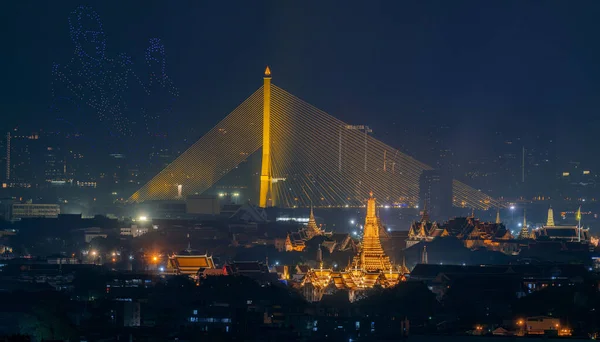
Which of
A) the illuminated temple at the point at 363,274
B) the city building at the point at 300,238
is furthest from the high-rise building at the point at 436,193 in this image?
the illuminated temple at the point at 363,274

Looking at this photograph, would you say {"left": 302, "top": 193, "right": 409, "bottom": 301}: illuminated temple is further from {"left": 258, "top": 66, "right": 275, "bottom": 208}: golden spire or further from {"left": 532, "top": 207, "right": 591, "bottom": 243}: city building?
{"left": 532, "top": 207, "right": 591, "bottom": 243}: city building

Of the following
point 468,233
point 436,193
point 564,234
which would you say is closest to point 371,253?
point 468,233

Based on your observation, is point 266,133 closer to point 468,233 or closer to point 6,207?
point 468,233

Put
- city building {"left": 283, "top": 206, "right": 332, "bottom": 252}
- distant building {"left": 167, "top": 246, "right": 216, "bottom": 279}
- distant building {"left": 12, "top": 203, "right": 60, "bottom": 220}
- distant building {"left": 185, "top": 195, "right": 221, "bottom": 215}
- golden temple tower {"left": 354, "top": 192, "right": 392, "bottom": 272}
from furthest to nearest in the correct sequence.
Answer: distant building {"left": 185, "top": 195, "right": 221, "bottom": 215} < distant building {"left": 12, "top": 203, "right": 60, "bottom": 220} < city building {"left": 283, "top": 206, "right": 332, "bottom": 252} < distant building {"left": 167, "top": 246, "right": 216, "bottom": 279} < golden temple tower {"left": 354, "top": 192, "right": 392, "bottom": 272}

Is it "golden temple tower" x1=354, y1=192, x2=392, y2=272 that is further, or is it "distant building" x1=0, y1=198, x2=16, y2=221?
"distant building" x1=0, y1=198, x2=16, y2=221

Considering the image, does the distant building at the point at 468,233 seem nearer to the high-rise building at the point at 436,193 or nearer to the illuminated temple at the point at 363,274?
the illuminated temple at the point at 363,274

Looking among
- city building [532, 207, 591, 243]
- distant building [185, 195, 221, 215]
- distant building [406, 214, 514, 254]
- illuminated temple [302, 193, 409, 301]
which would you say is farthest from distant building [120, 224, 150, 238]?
illuminated temple [302, 193, 409, 301]
